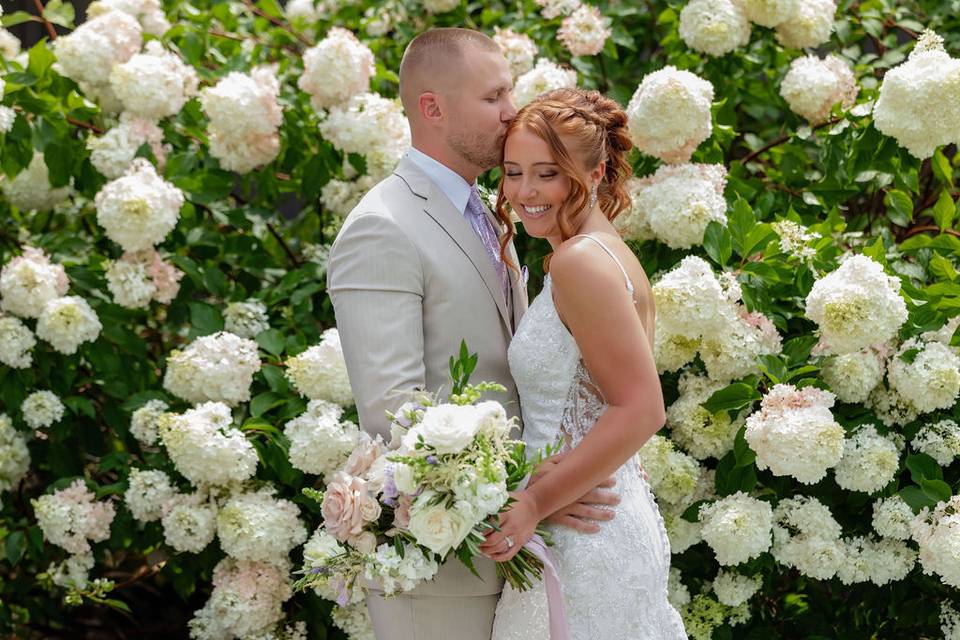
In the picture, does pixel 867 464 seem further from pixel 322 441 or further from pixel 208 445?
pixel 208 445

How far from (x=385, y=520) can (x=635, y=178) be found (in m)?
1.75

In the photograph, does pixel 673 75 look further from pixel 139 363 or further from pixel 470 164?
pixel 139 363

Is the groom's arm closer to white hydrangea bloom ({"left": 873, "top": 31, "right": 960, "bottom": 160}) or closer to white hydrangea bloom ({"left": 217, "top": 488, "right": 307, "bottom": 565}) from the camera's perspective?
white hydrangea bloom ({"left": 217, "top": 488, "right": 307, "bottom": 565})

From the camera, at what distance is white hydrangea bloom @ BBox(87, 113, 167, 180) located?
159 inches

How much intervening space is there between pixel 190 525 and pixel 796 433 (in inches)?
73.2

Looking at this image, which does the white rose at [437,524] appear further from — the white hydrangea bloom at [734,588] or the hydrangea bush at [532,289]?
the white hydrangea bloom at [734,588]

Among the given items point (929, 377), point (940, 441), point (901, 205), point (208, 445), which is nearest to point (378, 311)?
point (208, 445)

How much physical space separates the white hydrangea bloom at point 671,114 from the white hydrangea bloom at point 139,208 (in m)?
1.56

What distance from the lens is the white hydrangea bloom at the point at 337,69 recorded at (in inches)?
159

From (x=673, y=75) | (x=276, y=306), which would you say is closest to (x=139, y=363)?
(x=276, y=306)

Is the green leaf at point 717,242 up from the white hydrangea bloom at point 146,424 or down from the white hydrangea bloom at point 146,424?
up

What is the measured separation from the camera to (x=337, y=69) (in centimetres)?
404

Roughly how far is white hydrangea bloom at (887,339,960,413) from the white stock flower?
193 centimetres

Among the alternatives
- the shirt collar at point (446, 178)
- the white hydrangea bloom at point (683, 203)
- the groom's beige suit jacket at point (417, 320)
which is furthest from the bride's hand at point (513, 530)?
the white hydrangea bloom at point (683, 203)
